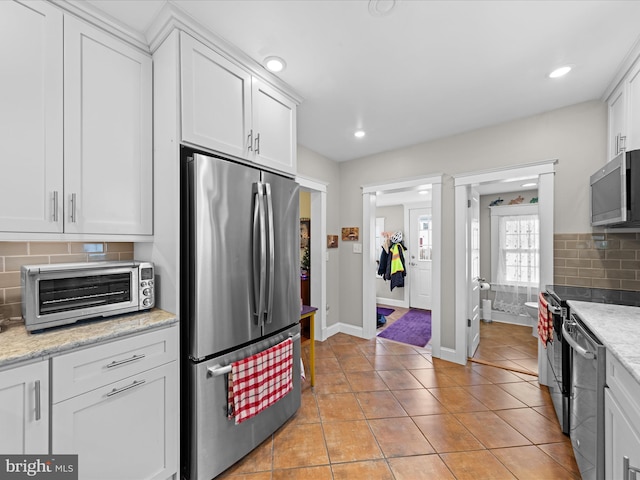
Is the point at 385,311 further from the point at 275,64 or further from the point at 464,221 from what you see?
the point at 275,64

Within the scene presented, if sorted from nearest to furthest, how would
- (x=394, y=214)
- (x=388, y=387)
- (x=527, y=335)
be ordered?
(x=388, y=387) → (x=527, y=335) → (x=394, y=214)

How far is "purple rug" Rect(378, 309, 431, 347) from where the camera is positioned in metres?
3.70

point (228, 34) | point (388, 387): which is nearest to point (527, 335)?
point (388, 387)

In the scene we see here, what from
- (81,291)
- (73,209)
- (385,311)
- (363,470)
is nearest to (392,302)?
(385,311)

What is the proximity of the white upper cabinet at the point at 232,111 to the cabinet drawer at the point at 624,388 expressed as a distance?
205cm

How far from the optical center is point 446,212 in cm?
307

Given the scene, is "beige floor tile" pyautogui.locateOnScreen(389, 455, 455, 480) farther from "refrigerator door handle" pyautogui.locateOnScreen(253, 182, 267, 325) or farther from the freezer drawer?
"refrigerator door handle" pyautogui.locateOnScreen(253, 182, 267, 325)

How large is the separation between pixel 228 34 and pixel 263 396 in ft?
7.16

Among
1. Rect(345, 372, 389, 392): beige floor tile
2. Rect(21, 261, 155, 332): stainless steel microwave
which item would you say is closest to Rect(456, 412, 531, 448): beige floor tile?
Rect(345, 372, 389, 392): beige floor tile

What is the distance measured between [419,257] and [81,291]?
17.0 ft

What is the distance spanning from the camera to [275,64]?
1.82 metres

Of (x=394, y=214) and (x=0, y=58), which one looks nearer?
(x=0, y=58)

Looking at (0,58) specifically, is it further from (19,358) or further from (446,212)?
(446,212)

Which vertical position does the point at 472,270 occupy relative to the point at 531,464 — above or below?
above
